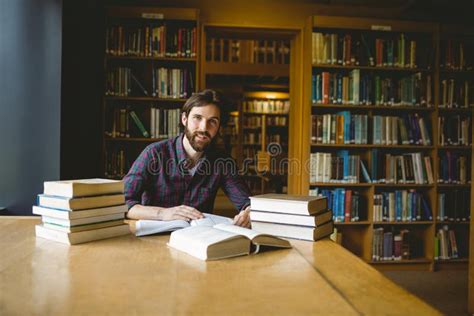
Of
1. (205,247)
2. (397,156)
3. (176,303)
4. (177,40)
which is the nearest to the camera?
(176,303)

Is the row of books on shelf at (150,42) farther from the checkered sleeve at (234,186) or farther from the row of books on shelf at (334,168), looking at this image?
the checkered sleeve at (234,186)

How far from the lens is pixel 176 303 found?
76cm

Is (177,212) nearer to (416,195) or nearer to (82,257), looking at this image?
(82,257)

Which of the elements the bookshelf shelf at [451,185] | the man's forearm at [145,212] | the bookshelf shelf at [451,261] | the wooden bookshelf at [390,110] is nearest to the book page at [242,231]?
the man's forearm at [145,212]

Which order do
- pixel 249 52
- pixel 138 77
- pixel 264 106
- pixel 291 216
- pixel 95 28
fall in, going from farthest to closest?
pixel 264 106 → pixel 249 52 → pixel 138 77 → pixel 95 28 → pixel 291 216

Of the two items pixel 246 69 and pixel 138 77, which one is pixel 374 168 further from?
pixel 246 69

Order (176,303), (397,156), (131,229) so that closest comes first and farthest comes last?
(176,303), (131,229), (397,156)

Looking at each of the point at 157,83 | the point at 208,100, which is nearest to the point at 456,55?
the point at 157,83

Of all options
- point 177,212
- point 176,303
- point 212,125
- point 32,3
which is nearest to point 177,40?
point 32,3

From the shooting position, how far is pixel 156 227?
54.2 inches

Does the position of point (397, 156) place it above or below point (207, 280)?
above

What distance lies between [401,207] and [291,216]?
2765 mm

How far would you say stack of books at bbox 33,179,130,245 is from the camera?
123cm

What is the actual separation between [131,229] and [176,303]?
2.46 feet
